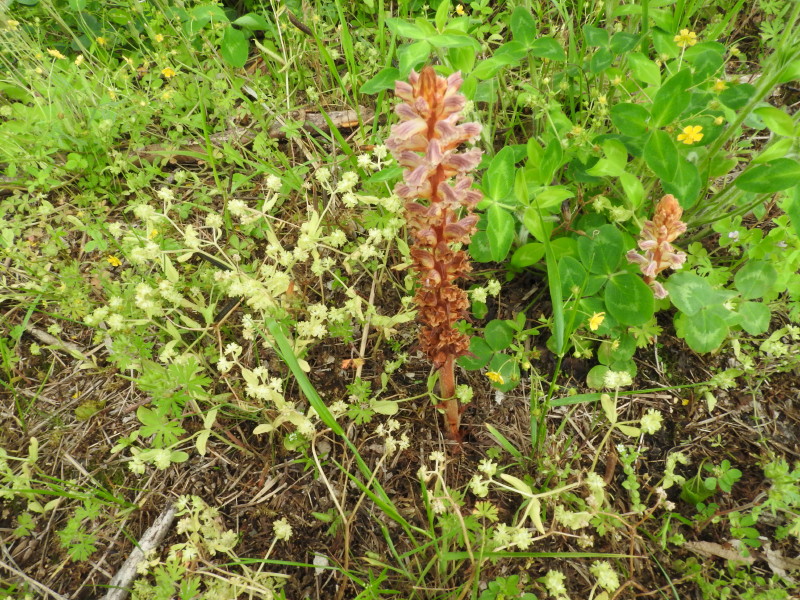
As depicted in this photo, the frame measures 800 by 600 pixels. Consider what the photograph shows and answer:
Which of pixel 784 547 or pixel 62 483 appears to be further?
pixel 62 483

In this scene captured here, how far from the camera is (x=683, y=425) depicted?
2109 mm

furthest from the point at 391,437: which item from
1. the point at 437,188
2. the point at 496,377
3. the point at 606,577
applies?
the point at 437,188

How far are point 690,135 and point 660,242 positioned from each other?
0.44 meters

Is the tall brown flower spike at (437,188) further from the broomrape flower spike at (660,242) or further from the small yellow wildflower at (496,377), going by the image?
the broomrape flower spike at (660,242)

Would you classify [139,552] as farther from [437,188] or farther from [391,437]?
[437,188]

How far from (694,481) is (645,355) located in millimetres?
551

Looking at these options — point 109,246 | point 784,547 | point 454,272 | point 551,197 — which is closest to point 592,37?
point 551,197

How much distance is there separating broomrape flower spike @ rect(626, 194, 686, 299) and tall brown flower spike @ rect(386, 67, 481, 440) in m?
0.68

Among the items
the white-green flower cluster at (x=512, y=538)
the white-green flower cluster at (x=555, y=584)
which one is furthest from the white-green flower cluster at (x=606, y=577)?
the white-green flower cluster at (x=512, y=538)

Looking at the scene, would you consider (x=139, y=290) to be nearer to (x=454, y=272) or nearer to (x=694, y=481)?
(x=454, y=272)

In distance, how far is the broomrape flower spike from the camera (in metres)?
1.65

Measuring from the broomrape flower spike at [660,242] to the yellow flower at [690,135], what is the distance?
0.26 meters

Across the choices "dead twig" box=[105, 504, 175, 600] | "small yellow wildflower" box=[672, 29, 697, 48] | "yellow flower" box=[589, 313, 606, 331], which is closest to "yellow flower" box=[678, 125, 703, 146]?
"small yellow wildflower" box=[672, 29, 697, 48]

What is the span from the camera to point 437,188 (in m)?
1.40
